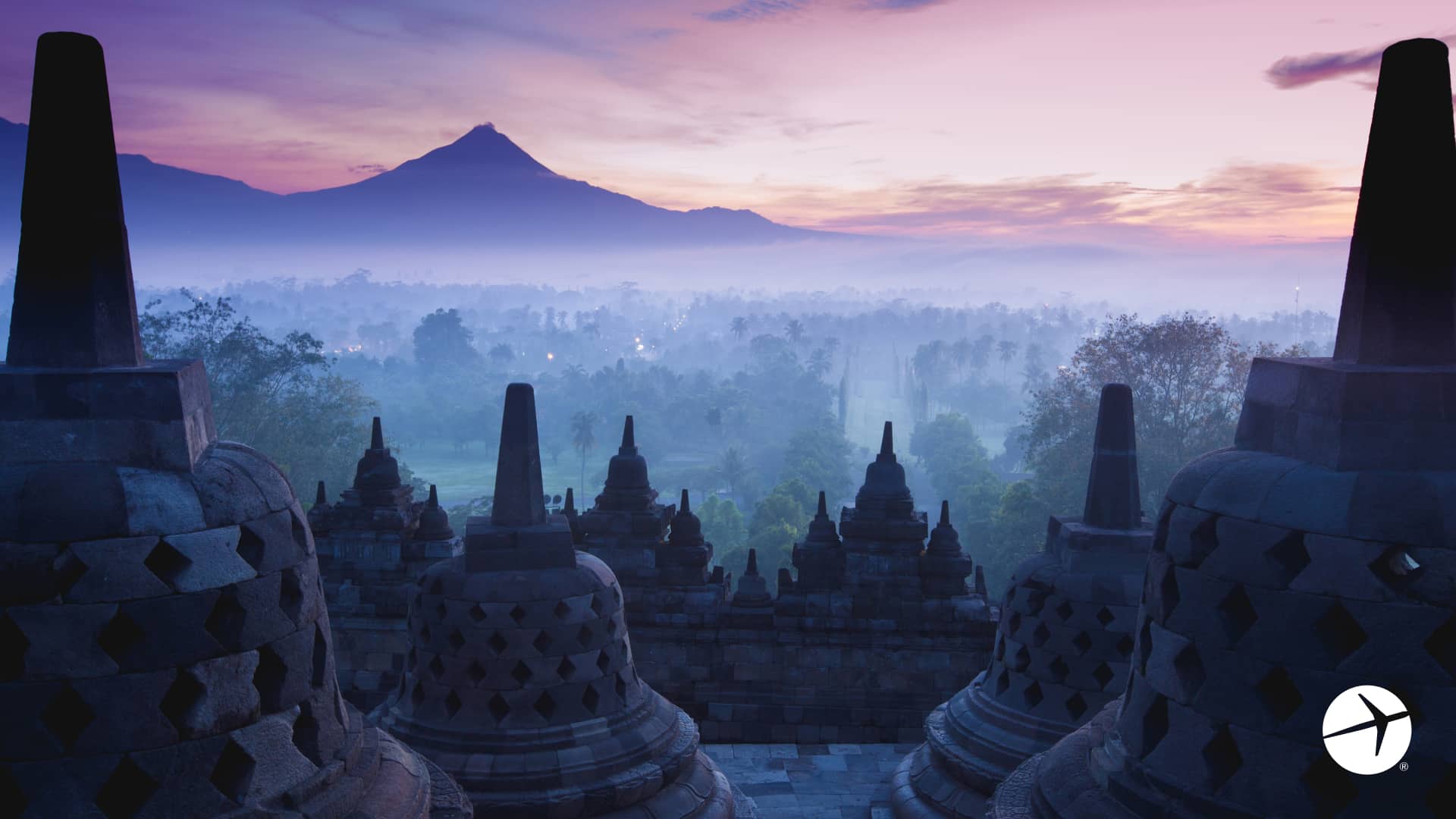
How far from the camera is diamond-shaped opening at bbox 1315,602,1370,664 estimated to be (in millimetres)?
3992

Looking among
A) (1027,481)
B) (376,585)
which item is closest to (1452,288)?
(376,585)

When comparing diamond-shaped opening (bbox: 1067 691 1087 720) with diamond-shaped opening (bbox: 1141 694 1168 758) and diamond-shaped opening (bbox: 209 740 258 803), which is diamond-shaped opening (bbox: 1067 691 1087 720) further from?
diamond-shaped opening (bbox: 209 740 258 803)

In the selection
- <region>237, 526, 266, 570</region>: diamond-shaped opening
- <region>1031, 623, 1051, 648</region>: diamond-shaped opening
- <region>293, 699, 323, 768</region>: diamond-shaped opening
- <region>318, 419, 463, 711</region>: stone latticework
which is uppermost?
<region>237, 526, 266, 570</region>: diamond-shaped opening

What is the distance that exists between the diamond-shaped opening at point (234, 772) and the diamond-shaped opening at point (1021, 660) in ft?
23.4

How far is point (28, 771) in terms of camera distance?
401 cm

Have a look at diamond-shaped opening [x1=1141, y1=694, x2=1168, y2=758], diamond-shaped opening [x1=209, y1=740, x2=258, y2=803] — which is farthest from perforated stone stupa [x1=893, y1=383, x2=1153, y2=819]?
diamond-shaped opening [x1=209, y1=740, x2=258, y2=803]

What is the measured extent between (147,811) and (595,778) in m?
4.96

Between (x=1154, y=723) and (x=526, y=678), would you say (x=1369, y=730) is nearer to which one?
(x=1154, y=723)

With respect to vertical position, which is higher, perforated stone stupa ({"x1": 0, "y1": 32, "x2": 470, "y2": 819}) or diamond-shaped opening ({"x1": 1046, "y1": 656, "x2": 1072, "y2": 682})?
perforated stone stupa ({"x1": 0, "y1": 32, "x2": 470, "y2": 819})

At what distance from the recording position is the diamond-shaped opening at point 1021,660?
9586 millimetres

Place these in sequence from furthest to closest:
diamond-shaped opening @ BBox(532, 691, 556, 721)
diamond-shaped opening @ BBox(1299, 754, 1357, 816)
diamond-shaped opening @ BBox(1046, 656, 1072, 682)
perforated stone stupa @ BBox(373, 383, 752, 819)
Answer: diamond-shaped opening @ BBox(1046, 656, 1072, 682), diamond-shaped opening @ BBox(532, 691, 556, 721), perforated stone stupa @ BBox(373, 383, 752, 819), diamond-shaped opening @ BBox(1299, 754, 1357, 816)

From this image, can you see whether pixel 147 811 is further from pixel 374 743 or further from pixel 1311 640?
pixel 1311 640

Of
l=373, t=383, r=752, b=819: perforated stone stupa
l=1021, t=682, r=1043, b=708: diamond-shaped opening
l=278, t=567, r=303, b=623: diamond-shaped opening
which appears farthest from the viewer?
l=1021, t=682, r=1043, b=708: diamond-shaped opening

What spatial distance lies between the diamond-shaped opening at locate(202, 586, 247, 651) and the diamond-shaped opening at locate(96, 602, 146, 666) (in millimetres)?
270
